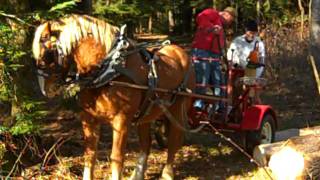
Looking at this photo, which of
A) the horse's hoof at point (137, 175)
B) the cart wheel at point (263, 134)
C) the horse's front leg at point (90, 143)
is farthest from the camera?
the cart wheel at point (263, 134)

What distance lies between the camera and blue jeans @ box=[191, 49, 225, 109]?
7.90 metres

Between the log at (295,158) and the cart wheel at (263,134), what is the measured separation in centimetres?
61

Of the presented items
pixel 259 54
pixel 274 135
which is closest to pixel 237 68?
pixel 259 54

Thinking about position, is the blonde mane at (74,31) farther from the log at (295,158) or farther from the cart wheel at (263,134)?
the cart wheel at (263,134)

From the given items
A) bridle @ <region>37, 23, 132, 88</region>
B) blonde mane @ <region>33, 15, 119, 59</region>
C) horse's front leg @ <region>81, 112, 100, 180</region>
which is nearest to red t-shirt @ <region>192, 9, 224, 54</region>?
bridle @ <region>37, 23, 132, 88</region>

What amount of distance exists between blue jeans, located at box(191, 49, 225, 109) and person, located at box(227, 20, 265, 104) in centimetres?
56

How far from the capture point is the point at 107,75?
5.81 meters

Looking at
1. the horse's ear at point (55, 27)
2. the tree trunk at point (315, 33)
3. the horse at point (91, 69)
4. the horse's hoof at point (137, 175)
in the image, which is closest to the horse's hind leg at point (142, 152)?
the horse's hoof at point (137, 175)

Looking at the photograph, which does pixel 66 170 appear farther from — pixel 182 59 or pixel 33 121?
pixel 182 59

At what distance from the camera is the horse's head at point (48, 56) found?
5.63 m

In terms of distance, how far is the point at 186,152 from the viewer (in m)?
8.55

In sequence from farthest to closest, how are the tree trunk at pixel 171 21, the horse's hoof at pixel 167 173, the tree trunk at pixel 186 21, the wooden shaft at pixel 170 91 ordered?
the tree trunk at pixel 171 21 < the tree trunk at pixel 186 21 < the horse's hoof at pixel 167 173 < the wooden shaft at pixel 170 91

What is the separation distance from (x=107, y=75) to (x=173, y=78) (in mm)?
1301

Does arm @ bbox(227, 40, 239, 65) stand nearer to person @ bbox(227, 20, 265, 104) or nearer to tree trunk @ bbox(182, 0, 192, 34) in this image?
person @ bbox(227, 20, 265, 104)
